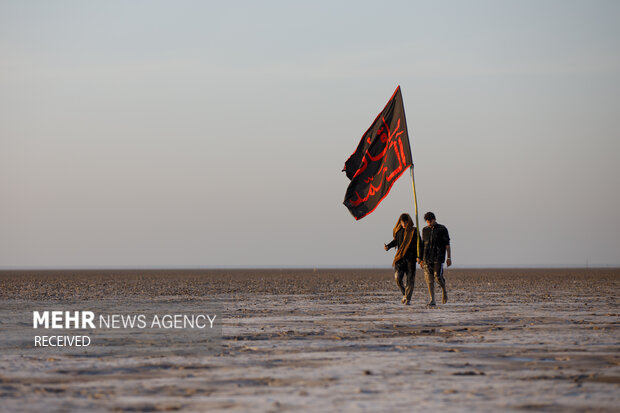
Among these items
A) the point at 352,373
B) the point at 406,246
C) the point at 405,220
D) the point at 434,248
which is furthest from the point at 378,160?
the point at 352,373

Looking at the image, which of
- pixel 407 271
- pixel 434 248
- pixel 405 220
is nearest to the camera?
pixel 434 248

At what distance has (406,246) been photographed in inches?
697

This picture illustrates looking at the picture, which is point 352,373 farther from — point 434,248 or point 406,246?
point 406,246

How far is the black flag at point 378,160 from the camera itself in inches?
708

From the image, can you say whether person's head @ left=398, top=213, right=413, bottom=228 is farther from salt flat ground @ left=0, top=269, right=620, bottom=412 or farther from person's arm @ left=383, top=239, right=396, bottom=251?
salt flat ground @ left=0, top=269, right=620, bottom=412

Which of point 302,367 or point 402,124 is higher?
point 402,124

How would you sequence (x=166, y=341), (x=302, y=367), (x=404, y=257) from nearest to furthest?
(x=302, y=367)
(x=166, y=341)
(x=404, y=257)

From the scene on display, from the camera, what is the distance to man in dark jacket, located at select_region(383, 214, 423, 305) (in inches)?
696

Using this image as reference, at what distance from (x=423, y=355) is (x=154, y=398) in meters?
3.65

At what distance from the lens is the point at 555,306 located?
728 inches

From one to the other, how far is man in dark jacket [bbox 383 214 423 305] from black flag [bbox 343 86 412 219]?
2.45 feet

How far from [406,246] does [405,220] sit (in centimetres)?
57

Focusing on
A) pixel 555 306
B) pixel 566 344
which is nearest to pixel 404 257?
pixel 555 306

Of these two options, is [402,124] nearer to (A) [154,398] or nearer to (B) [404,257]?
(B) [404,257]
